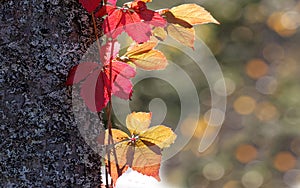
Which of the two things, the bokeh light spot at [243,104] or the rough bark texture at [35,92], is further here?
the bokeh light spot at [243,104]

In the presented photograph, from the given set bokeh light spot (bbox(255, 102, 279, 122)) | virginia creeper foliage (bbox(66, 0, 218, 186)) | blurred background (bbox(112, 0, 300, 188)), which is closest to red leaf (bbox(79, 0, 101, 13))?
virginia creeper foliage (bbox(66, 0, 218, 186))

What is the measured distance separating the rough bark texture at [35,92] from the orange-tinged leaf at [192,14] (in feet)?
0.46

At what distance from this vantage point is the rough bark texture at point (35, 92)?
74cm

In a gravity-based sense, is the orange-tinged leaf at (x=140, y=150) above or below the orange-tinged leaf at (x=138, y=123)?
below

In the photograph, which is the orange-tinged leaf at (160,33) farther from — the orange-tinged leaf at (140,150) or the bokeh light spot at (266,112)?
the bokeh light spot at (266,112)

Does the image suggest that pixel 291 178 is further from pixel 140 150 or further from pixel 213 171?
pixel 140 150

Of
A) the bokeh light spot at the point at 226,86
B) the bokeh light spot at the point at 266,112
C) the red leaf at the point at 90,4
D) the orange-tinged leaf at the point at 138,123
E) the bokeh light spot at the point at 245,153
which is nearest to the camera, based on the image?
the red leaf at the point at 90,4

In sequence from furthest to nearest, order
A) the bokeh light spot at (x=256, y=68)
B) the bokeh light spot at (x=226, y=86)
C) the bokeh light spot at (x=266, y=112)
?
the bokeh light spot at (x=256, y=68) → the bokeh light spot at (x=266, y=112) → the bokeh light spot at (x=226, y=86)

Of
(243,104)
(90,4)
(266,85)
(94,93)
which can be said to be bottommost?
(243,104)

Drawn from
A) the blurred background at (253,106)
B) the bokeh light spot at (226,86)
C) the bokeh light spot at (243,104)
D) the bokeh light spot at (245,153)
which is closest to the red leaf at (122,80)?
the blurred background at (253,106)

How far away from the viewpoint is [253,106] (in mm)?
5801

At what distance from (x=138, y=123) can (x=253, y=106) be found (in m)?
5.07

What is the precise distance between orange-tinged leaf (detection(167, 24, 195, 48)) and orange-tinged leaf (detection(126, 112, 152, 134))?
0.39 feet

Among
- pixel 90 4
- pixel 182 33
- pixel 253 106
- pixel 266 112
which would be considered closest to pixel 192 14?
pixel 182 33
